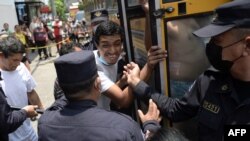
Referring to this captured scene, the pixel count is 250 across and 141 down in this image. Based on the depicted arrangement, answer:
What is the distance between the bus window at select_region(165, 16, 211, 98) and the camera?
232cm

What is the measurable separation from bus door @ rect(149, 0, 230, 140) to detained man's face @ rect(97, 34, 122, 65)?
354 mm

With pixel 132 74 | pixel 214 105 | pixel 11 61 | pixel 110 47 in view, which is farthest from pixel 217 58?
pixel 11 61

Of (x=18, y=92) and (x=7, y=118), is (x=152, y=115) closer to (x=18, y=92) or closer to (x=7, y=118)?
(x=7, y=118)

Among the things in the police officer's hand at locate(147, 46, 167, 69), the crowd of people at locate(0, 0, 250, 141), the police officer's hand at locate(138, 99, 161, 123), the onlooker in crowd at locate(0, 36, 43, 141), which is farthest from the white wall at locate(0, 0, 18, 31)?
the crowd of people at locate(0, 0, 250, 141)

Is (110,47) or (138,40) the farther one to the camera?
(138,40)

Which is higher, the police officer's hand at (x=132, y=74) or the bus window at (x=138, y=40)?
the bus window at (x=138, y=40)

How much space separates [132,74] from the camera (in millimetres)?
2459

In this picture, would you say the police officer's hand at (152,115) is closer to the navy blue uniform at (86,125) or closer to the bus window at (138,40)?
the navy blue uniform at (86,125)

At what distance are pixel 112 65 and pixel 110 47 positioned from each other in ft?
0.57

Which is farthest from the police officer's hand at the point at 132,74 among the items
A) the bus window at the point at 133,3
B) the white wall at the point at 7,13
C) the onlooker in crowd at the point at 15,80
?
the white wall at the point at 7,13

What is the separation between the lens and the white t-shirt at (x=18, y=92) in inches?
124

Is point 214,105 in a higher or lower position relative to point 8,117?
higher

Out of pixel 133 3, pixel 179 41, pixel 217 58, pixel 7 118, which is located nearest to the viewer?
pixel 217 58

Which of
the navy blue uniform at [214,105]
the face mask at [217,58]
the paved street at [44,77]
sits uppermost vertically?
the face mask at [217,58]
